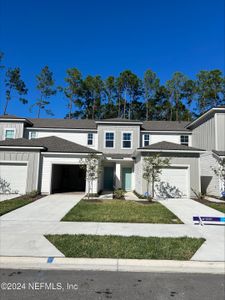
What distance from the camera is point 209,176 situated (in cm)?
1648

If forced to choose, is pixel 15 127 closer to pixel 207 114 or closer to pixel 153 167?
pixel 153 167

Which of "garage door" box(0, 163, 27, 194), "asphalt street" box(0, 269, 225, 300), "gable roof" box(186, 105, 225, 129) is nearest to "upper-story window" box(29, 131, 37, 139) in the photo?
"garage door" box(0, 163, 27, 194)

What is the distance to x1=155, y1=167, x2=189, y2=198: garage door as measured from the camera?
48.2 feet

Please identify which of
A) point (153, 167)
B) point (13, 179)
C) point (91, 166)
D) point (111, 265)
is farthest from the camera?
point (13, 179)

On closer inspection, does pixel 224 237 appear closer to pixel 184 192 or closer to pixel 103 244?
pixel 103 244

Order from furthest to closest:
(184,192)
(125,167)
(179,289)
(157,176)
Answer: (125,167) < (184,192) < (157,176) < (179,289)

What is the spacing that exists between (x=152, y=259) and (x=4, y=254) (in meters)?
3.30

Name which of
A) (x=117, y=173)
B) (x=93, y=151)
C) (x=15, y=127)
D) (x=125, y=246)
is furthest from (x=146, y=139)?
(x=125, y=246)

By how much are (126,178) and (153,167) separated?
20.7 ft

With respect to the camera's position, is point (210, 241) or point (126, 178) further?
point (126, 178)

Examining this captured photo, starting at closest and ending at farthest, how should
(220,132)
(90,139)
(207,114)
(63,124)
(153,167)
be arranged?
1. (153,167)
2. (220,132)
3. (207,114)
4. (90,139)
5. (63,124)

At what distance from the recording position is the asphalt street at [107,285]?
336cm

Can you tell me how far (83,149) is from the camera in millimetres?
15883

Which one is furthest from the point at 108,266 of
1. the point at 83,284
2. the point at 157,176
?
the point at 157,176
